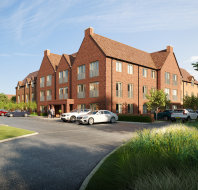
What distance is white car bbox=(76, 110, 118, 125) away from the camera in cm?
1931

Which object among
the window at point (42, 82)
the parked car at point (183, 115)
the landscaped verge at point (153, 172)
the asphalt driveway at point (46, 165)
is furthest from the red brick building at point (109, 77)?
the landscaped verge at point (153, 172)

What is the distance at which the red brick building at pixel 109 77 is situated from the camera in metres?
27.5

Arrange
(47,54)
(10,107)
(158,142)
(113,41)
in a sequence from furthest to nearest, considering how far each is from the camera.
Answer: (10,107) → (47,54) → (113,41) → (158,142)

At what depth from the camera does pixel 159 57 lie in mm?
36844

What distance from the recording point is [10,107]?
53.2m

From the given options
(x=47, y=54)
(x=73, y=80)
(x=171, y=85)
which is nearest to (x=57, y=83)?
(x=73, y=80)

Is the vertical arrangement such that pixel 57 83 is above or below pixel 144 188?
above

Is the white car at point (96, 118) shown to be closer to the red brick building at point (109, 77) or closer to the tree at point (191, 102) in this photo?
the red brick building at point (109, 77)

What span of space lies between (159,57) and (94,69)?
1496 centimetres

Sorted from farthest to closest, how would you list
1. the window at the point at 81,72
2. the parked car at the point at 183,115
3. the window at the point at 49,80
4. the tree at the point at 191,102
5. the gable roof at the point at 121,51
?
1. the window at the point at 49,80
2. the tree at the point at 191,102
3. the window at the point at 81,72
4. the gable roof at the point at 121,51
5. the parked car at the point at 183,115

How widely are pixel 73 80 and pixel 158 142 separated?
27.4m

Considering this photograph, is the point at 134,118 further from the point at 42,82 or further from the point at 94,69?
the point at 42,82

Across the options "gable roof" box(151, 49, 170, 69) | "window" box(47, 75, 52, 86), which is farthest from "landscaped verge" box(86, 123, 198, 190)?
"window" box(47, 75, 52, 86)

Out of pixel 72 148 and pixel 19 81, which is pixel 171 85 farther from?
pixel 19 81
